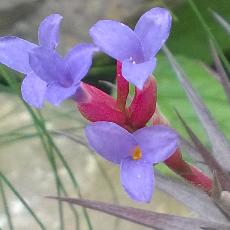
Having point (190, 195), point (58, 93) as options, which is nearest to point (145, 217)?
point (190, 195)

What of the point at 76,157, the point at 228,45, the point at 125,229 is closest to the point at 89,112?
the point at 125,229

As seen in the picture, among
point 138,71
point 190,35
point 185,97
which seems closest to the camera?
point 138,71

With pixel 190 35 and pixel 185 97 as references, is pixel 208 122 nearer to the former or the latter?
pixel 185 97

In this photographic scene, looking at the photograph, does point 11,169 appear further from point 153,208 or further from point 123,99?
point 123,99

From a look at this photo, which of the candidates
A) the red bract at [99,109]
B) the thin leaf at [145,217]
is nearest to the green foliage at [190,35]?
the thin leaf at [145,217]

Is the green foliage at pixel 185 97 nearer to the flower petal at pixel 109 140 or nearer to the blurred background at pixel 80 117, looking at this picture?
the blurred background at pixel 80 117

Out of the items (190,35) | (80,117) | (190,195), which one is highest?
(190,195)
